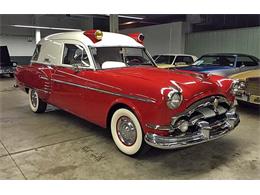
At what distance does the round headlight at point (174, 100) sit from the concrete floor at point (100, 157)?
77cm

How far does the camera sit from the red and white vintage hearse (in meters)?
2.71

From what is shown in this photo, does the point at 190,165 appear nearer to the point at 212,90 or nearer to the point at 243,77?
the point at 212,90

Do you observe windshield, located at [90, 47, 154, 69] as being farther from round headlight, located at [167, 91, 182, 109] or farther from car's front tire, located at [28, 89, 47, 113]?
car's front tire, located at [28, 89, 47, 113]

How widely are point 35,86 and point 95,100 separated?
2.04 metres

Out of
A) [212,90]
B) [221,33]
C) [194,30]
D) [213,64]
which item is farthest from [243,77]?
[194,30]

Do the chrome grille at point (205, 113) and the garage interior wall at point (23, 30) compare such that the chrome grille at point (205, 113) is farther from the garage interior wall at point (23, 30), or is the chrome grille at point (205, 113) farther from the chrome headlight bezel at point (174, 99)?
the garage interior wall at point (23, 30)

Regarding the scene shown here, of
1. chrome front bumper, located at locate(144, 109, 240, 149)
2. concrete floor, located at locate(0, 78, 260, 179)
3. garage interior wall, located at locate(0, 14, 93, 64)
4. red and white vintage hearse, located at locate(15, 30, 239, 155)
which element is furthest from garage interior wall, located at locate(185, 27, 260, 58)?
chrome front bumper, located at locate(144, 109, 240, 149)

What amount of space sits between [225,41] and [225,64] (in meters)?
4.98

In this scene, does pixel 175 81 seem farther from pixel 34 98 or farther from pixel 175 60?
pixel 175 60

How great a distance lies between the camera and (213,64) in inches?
283

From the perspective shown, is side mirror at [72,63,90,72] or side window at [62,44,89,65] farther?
side window at [62,44,89,65]

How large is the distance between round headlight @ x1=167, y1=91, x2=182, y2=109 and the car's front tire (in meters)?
3.39

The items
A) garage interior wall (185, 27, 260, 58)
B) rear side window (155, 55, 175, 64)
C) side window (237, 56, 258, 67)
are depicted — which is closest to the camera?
side window (237, 56, 258, 67)

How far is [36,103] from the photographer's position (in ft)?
17.2
